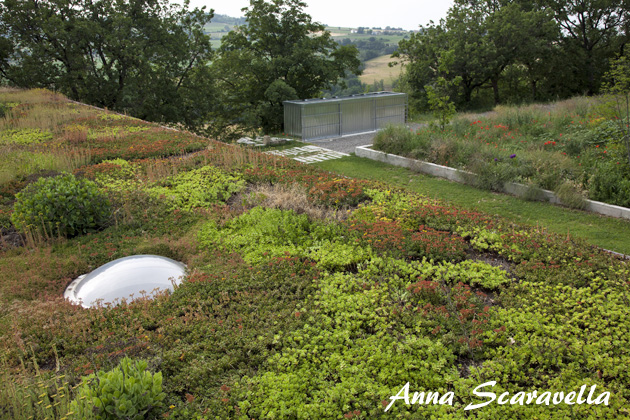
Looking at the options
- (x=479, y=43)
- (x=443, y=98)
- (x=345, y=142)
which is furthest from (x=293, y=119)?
(x=479, y=43)

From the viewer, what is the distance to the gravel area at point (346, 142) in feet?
54.4

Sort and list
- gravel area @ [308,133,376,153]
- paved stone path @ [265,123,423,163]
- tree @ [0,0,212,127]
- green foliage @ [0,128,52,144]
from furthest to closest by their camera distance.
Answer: tree @ [0,0,212,127] → gravel area @ [308,133,376,153] → paved stone path @ [265,123,423,163] → green foliage @ [0,128,52,144]

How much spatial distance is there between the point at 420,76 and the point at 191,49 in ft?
42.3

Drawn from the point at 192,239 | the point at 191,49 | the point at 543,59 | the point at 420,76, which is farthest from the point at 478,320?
the point at 543,59

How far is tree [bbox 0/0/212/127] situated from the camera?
67.5ft

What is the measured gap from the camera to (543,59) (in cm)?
2714

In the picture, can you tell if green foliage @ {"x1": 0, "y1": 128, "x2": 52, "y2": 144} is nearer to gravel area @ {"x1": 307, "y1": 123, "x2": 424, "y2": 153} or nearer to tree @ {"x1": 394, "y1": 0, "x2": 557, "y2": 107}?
gravel area @ {"x1": 307, "y1": 123, "x2": 424, "y2": 153}

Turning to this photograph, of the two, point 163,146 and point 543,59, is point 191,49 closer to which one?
point 163,146

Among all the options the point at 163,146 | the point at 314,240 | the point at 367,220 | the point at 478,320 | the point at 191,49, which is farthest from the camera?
the point at 191,49

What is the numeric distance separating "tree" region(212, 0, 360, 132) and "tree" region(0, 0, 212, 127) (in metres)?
1.83

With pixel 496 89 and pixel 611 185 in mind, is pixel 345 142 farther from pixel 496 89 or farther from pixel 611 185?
pixel 496 89

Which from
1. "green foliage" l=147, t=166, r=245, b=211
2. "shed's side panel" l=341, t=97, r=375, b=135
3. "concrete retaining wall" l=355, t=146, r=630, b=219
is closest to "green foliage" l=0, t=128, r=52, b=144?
"green foliage" l=147, t=166, r=245, b=211

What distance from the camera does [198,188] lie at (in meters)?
9.20

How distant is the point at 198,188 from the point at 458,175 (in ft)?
20.6
